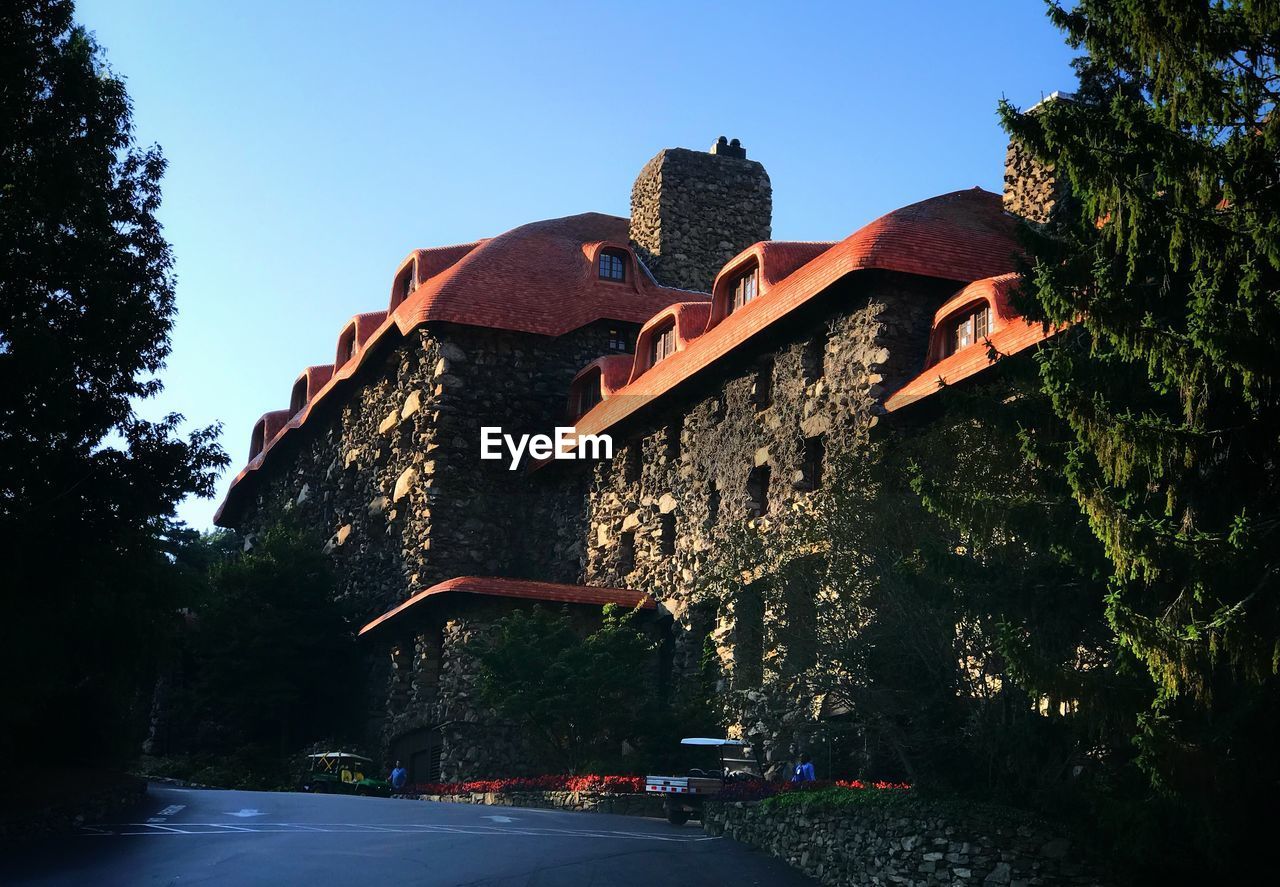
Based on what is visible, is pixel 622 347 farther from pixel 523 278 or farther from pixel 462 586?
pixel 462 586

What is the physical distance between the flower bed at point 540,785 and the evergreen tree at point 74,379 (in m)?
8.68

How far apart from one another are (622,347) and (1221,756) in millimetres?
28477

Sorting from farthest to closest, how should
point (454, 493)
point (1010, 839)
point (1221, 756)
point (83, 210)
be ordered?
1. point (454, 493)
2. point (83, 210)
3. point (1010, 839)
4. point (1221, 756)

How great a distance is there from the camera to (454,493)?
122ft

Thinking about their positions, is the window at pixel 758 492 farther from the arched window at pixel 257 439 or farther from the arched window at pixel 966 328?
the arched window at pixel 257 439

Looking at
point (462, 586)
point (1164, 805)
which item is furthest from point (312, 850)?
point (462, 586)

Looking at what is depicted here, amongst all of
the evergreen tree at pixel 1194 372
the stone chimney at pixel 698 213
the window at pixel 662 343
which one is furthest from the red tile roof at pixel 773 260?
the evergreen tree at pixel 1194 372

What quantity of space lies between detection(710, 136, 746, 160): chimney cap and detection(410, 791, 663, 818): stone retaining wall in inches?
839

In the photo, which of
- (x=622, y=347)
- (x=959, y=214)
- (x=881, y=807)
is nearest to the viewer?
(x=881, y=807)

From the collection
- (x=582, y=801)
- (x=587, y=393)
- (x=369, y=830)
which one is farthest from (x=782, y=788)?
(x=587, y=393)

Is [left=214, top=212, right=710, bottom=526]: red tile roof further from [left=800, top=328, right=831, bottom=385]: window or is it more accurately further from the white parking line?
the white parking line

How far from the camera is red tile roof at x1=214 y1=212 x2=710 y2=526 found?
125 feet

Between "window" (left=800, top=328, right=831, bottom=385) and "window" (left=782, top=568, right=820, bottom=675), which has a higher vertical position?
"window" (left=800, top=328, right=831, bottom=385)

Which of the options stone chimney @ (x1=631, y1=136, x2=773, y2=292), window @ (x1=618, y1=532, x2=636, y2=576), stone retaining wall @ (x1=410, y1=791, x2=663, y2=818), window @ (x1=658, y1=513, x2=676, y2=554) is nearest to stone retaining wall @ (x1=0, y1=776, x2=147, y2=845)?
stone retaining wall @ (x1=410, y1=791, x2=663, y2=818)
